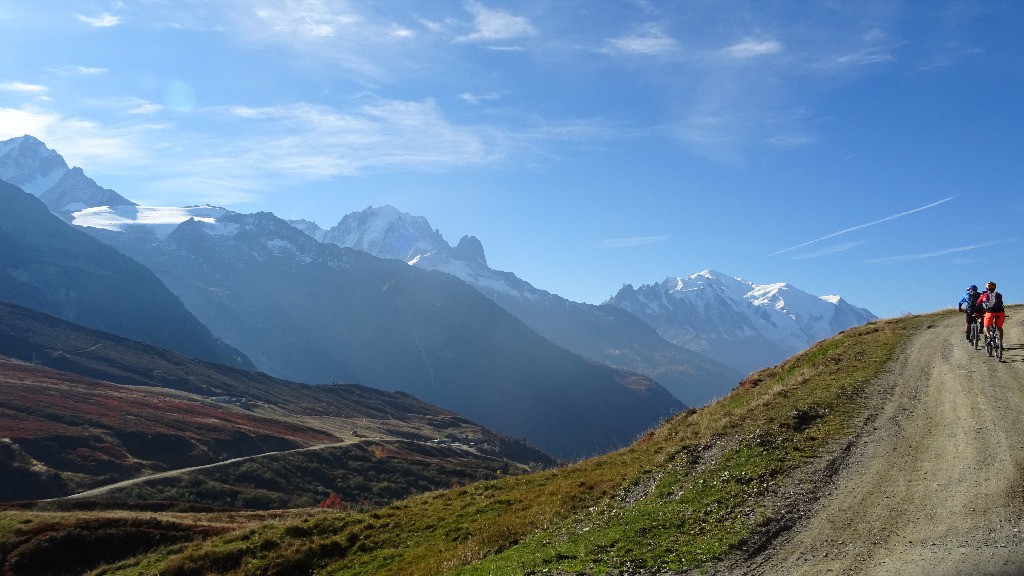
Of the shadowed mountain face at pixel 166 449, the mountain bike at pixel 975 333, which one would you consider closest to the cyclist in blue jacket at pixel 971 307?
the mountain bike at pixel 975 333

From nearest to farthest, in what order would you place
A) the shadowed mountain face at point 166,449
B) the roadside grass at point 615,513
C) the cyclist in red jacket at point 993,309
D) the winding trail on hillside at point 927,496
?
the winding trail on hillside at point 927,496 → the roadside grass at point 615,513 → the cyclist in red jacket at point 993,309 → the shadowed mountain face at point 166,449

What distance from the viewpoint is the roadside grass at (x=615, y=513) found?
16469mm

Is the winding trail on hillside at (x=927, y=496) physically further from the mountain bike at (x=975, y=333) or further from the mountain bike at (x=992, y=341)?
the mountain bike at (x=975, y=333)


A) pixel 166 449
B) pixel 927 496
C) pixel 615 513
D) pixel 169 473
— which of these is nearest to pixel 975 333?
pixel 927 496

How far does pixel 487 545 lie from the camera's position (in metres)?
20.7

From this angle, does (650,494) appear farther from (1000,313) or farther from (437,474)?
(437,474)

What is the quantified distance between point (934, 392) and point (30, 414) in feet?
441

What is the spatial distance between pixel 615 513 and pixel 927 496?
8345mm

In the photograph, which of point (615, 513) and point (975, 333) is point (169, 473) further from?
point (975, 333)

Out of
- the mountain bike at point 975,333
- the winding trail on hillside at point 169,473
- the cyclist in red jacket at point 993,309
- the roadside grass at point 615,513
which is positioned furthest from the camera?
the winding trail on hillside at point 169,473

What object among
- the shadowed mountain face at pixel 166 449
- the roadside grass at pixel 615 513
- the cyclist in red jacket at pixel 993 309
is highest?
the cyclist in red jacket at pixel 993 309

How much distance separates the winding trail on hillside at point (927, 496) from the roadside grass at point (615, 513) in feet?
4.60

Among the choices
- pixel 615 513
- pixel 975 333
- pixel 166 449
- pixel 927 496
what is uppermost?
pixel 975 333

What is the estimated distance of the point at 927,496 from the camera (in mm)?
15945
